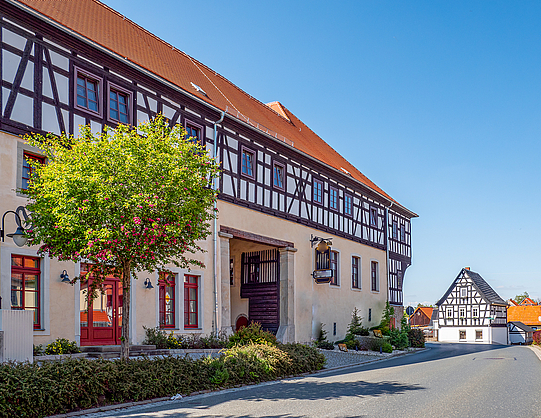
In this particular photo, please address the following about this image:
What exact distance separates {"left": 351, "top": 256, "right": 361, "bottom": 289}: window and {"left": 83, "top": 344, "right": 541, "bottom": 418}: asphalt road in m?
15.8

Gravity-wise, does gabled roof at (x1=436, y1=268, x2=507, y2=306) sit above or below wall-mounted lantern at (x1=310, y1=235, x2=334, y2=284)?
below

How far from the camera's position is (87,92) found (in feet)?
54.5

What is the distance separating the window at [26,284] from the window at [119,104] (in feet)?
16.0

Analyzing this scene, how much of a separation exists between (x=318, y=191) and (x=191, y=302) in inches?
410

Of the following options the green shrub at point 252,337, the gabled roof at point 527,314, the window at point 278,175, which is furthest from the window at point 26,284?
the gabled roof at point 527,314

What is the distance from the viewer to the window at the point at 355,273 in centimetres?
3139

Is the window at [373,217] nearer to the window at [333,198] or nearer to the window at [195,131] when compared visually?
the window at [333,198]

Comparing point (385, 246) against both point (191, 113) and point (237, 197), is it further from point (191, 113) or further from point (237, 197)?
point (191, 113)

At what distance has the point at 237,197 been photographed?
22.0m

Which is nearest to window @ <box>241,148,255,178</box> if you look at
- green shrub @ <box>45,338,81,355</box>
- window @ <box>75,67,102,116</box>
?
window @ <box>75,67,102,116</box>

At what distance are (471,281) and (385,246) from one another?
3207 cm

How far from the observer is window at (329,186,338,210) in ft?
96.8

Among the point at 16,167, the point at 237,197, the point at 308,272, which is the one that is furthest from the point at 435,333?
the point at 16,167

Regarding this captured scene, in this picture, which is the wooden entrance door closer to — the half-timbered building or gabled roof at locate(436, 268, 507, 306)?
the half-timbered building
